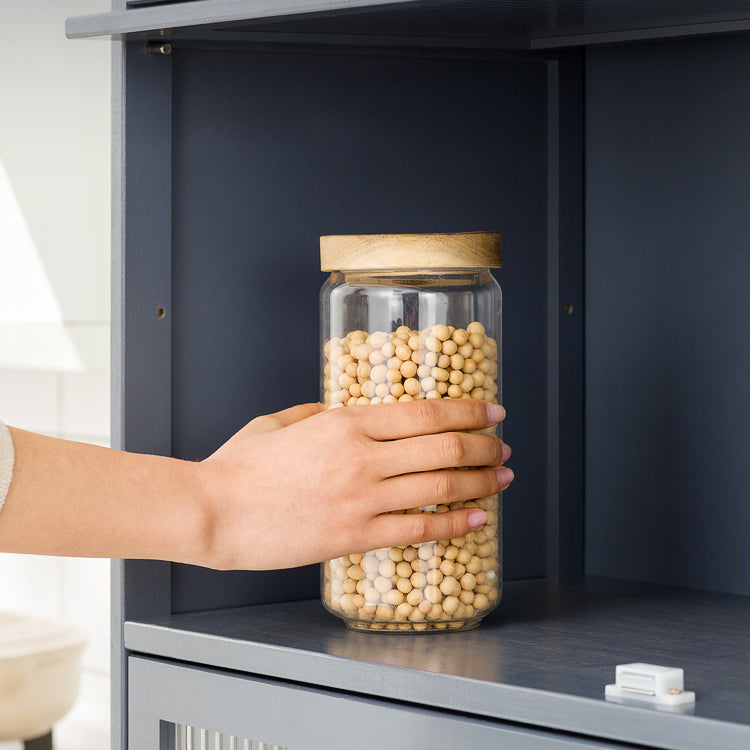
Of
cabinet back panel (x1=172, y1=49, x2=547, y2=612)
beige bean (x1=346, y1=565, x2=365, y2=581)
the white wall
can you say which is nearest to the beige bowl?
the white wall

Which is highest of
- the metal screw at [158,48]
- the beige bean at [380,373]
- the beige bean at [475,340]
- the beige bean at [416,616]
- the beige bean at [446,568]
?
the metal screw at [158,48]

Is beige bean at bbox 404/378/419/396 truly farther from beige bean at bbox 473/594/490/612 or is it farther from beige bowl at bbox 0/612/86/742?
beige bowl at bbox 0/612/86/742

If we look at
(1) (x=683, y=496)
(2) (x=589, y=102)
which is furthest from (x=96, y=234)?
(1) (x=683, y=496)

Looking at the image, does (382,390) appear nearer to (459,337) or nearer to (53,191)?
(459,337)

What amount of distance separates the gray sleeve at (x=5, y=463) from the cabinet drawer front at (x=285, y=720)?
6.5 inches

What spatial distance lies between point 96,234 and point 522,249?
0.88 meters

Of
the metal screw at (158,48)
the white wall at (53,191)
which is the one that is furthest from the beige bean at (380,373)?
the white wall at (53,191)

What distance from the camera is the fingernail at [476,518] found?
0.67 metres

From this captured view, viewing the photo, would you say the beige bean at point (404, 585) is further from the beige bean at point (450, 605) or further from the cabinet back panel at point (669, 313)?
the cabinet back panel at point (669, 313)

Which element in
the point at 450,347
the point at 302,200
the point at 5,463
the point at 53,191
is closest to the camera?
the point at 5,463

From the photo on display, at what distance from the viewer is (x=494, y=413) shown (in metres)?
0.69

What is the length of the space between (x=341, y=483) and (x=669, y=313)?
0.35 metres

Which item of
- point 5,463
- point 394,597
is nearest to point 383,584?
point 394,597

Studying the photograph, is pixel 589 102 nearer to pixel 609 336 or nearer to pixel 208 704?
pixel 609 336
